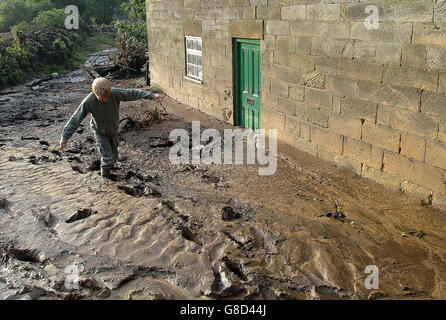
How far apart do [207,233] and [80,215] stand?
6.28 feet

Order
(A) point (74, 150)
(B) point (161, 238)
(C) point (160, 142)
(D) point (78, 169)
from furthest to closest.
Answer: (C) point (160, 142) < (A) point (74, 150) < (D) point (78, 169) < (B) point (161, 238)

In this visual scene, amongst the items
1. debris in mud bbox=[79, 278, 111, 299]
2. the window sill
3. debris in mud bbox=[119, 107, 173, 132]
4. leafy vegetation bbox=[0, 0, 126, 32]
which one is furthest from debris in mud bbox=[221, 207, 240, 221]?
leafy vegetation bbox=[0, 0, 126, 32]

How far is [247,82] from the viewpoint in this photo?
414 inches

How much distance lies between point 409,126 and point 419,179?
784 millimetres

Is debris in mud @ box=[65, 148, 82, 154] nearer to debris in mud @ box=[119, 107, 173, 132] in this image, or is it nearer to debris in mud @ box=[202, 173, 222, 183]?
debris in mud @ box=[119, 107, 173, 132]

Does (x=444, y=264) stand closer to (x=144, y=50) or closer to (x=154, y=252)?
(x=154, y=252)

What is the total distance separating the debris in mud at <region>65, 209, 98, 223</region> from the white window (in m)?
7.10

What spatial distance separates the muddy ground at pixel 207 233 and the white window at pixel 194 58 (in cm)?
447

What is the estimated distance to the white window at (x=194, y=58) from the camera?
12523 millimetres

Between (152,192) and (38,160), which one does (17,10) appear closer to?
(38,160)

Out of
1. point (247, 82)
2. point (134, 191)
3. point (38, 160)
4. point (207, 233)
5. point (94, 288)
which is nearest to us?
point (94, 288)

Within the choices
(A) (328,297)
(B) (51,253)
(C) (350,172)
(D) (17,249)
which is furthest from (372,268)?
(D) (17,249)

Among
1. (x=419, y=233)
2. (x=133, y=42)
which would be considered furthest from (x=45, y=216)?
(x=133, y=42)
